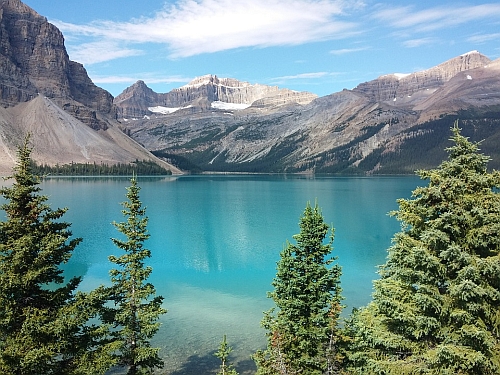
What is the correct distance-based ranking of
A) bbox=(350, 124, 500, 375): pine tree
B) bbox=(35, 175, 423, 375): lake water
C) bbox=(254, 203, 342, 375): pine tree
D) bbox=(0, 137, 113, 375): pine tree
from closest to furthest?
bbox=(350, 124, 500, 375): pine tree
bbox=(0, 137, 113, 375): pine tree
bbox=(254, 203, 342, 375): pine tree
bbox=(35, 175, 423, 375): lake water

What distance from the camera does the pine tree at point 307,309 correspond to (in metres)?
17.8

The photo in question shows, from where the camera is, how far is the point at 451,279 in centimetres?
1217

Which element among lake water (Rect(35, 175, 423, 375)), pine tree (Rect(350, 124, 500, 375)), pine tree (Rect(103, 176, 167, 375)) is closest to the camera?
pine tree (Rect(350, 124, 500, 375))

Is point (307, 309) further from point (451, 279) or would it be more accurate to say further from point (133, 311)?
point (133, 311)

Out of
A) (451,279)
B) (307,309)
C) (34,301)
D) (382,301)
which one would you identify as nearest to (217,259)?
(307,309)

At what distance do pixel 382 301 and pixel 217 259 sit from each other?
4702cm

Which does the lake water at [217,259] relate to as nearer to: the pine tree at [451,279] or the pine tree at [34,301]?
the pine tree at [34,301]

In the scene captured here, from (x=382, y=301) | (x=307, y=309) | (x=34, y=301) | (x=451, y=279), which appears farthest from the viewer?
(x=307, y=309)

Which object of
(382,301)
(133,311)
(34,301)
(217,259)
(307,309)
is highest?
(382,301)

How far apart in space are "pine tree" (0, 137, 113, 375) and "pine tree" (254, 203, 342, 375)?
7709 mm

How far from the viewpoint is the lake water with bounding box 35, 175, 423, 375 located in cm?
3139

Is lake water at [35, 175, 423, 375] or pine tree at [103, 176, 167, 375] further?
lake water at [35, 175, 423, 375]

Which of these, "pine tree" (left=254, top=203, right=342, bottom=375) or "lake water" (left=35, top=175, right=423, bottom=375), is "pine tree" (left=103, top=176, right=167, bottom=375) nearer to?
"pine tree" (left=254, top=203, right=342, bottom=375)

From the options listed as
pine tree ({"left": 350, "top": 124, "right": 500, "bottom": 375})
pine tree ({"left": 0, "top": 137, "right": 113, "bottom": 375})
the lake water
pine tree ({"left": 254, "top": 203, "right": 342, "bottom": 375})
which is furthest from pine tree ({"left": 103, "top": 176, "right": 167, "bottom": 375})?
pine tree ({"left": 350, "top": 124, "right": 500, "bottom": 375})
